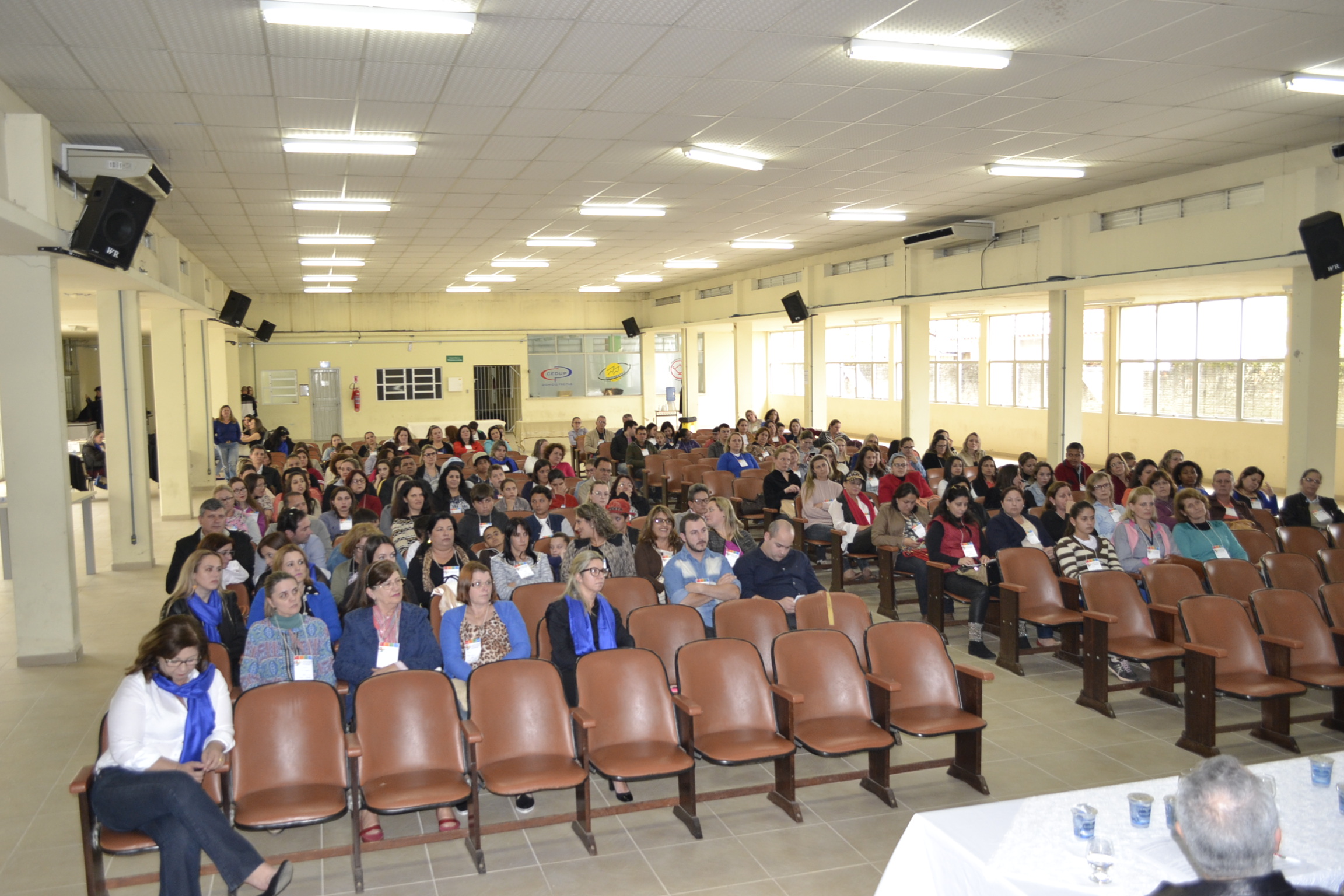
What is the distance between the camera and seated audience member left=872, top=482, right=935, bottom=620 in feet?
24.8

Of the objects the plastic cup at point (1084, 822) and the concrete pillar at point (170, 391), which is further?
the concrete pillar at point (170, 391)

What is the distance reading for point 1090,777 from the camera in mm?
4750

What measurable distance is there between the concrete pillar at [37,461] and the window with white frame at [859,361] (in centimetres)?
1945

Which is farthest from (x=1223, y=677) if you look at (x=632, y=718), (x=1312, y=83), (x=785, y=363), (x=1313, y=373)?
(x=785, y=363)

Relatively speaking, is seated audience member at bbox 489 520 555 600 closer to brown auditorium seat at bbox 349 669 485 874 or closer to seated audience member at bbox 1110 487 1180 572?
brown auditorium seat at bbox 349 669 485 874

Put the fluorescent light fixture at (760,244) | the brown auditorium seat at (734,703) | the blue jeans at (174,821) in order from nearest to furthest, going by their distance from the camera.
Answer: the blue jeans at (174,821), the brown auditorium seat at (734,703), the fluorescent light fixture at (760,244)

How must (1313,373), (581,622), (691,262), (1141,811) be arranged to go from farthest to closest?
(691,262), (1313,373), (581,622), (1141,811)

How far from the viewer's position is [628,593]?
591 cm

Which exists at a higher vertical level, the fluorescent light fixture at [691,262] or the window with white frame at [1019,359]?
the fluorescent light fixture at [691,262]

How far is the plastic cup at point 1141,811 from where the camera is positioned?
2.91 metres

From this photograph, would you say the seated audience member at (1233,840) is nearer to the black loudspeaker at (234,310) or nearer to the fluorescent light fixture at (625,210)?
the fluorescent light fixture at (625,210)

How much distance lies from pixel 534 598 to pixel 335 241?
376 inches

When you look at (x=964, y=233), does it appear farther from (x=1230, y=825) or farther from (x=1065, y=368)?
(x=1230, y=825)

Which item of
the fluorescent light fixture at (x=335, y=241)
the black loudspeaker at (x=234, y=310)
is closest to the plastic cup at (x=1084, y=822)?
the fluorescent light fixture at (x=335, y=241)
